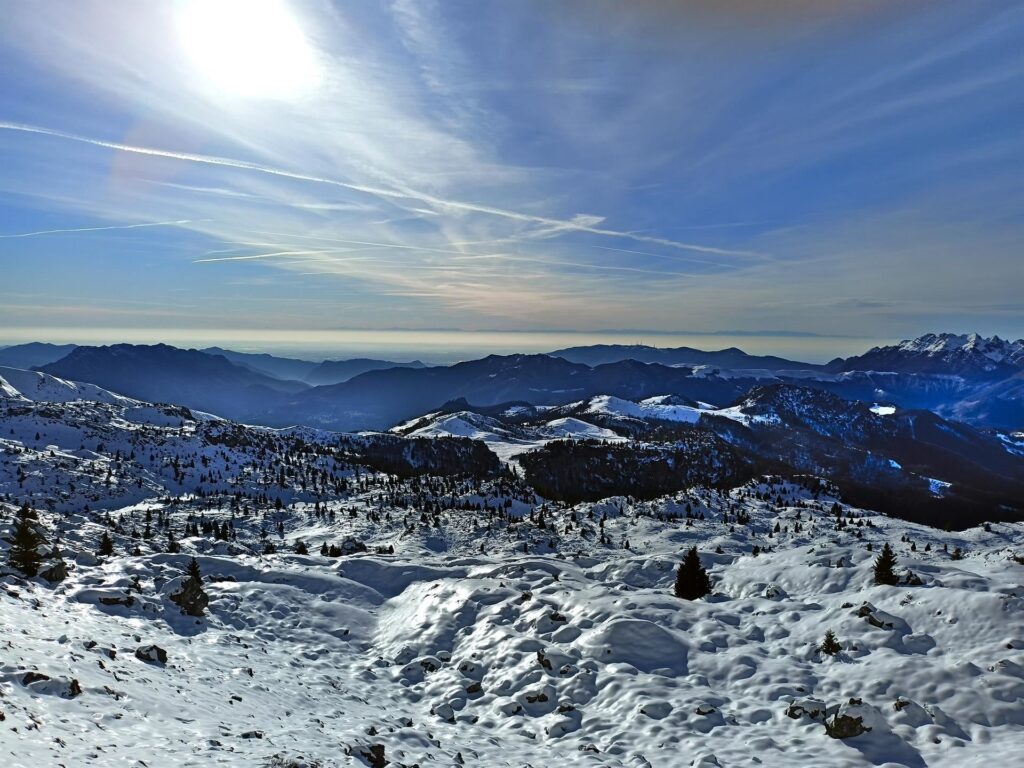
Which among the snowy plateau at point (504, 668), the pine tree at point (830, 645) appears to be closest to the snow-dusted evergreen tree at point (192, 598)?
the snowy plateau at point (504, 668)

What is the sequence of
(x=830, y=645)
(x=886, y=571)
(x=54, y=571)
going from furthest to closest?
(x=886, y=571) < (x=54, y=571) < (x=830, y=645)

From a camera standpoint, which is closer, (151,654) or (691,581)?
(151,654)

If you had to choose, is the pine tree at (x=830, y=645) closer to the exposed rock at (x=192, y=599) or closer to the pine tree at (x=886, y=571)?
the pine tree at (x=886, y=571)

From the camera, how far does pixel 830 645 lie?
92.6 feet

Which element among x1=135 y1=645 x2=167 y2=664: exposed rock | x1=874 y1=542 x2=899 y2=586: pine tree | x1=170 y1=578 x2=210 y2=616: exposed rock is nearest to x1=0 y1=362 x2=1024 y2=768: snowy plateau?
x1=135 y1=645 x2=167 y2=664: exposed rock

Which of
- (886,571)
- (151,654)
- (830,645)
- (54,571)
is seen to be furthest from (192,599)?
(886,571)

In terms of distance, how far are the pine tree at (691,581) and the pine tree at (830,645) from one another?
1372 cm

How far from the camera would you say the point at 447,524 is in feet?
507

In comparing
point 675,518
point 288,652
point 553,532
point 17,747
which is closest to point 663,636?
point 288,652

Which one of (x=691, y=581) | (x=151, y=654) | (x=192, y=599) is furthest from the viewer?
(x=691, y=581)

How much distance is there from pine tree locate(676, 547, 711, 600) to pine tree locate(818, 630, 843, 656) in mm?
13717

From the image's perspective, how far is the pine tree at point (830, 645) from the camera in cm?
2794

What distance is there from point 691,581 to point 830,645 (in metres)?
14.5

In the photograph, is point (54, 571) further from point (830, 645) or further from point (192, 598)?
point (830, 645)
